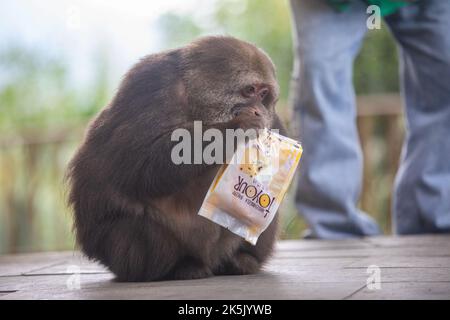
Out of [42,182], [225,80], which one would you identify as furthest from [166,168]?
[42,182]

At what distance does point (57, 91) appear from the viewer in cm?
1052

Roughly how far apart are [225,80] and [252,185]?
17.3 inches

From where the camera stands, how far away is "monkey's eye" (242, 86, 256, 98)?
124 inches

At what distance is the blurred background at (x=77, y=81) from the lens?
7.79 m

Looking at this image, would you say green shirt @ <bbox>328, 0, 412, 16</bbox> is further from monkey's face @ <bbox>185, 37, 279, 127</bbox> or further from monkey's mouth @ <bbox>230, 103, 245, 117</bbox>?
monkey's mouth @ <bbox>230, 103, 245, 117</bbox>

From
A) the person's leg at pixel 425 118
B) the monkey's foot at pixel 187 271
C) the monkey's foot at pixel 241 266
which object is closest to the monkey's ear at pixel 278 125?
the monkey's foot at pixel 241 266

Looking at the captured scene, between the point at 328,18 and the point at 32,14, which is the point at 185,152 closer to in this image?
the point at 328,18

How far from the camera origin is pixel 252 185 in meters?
3.04

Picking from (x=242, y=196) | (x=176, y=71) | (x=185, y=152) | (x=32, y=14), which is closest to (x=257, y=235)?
(x=242, y=196)

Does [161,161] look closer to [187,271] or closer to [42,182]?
[187,271]

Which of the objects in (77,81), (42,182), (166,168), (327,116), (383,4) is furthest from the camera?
(77,81)

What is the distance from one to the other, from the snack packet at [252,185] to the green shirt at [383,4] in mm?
1827

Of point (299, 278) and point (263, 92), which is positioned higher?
point (263, 92)

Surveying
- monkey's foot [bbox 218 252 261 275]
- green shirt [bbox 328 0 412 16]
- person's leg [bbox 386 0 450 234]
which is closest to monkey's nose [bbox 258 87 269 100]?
monkey's foot [bbox 218 252 261 275]
